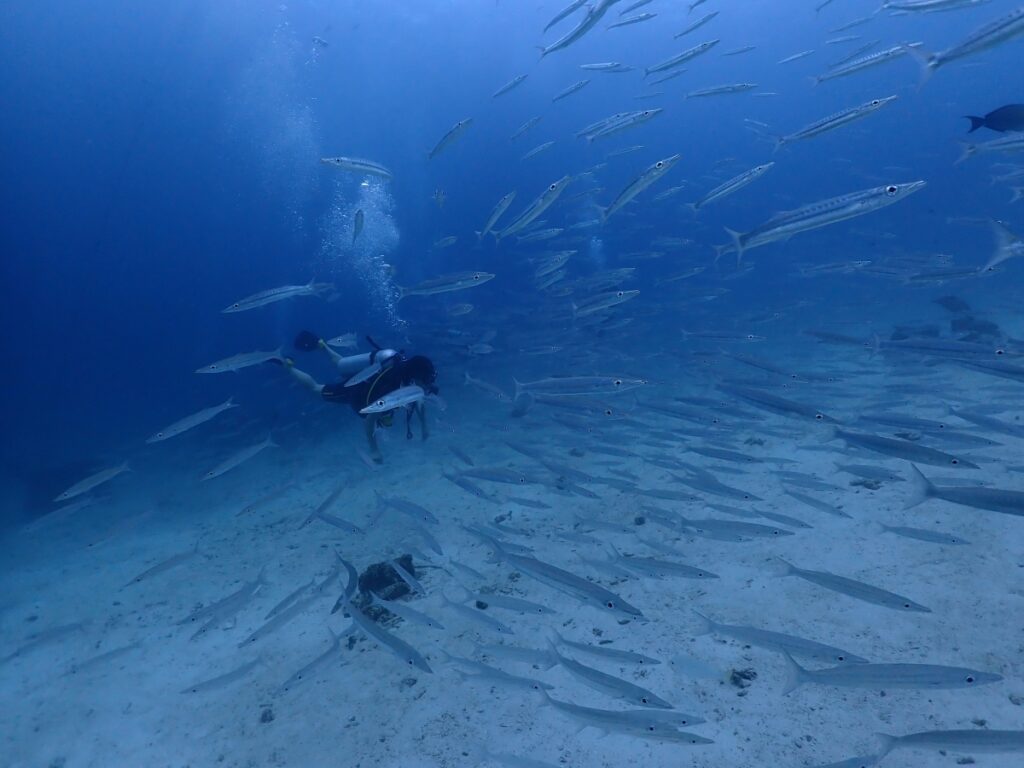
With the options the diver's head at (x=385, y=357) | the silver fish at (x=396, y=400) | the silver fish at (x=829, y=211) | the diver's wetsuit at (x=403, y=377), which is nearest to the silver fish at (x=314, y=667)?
the silver fish at (x=396, y=400)

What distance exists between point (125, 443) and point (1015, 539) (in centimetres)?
2379

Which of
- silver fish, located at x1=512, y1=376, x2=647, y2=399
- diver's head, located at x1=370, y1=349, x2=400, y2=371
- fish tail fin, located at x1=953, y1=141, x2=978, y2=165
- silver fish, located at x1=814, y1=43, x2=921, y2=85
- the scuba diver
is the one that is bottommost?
silver fish, located at x1=512, y1=376, x2=647, y2=399

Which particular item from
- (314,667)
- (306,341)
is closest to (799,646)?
(314,667)

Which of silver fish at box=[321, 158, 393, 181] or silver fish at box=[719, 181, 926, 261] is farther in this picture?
silver fish at box=[321, 158, 393, 181]

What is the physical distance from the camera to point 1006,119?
5461 mm

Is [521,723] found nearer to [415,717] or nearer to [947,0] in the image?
[415,717]

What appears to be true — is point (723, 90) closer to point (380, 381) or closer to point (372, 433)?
point (380, 381)

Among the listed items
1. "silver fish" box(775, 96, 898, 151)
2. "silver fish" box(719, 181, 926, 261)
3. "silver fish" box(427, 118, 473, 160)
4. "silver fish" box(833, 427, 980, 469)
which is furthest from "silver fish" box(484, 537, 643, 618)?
"silver fish" box(427, 118, 473, 160)

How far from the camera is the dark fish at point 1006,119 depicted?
17.7 feet

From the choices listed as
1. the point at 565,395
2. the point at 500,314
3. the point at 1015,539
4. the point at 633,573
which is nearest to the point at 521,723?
the point at 633,573

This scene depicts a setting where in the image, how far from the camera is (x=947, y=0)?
5672 mm

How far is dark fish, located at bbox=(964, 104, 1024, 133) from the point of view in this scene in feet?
17.7

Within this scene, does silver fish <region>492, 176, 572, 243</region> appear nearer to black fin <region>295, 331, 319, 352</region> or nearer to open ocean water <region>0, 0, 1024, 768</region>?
open ocean water <region>0, 0, 1024, 768</region>

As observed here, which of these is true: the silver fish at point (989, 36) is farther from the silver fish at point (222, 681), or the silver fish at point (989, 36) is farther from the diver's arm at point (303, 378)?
the diver's arm at point (303, 378)
